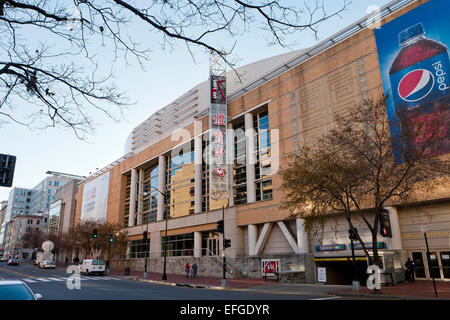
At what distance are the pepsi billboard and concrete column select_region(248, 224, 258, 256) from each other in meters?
18.9

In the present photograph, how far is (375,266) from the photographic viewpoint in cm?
1777

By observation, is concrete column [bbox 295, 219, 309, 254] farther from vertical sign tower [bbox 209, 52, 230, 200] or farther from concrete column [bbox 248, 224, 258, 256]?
vertical sign tower [bbox 209, 52, 230, 200]

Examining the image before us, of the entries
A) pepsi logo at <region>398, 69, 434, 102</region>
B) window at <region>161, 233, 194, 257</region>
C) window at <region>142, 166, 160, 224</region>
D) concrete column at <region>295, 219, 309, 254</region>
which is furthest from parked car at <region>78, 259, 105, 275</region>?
pepsi logo at <region>398, 69, 434, 102</region>

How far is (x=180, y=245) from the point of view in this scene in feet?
163

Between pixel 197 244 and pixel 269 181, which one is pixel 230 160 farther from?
pixel 197 244

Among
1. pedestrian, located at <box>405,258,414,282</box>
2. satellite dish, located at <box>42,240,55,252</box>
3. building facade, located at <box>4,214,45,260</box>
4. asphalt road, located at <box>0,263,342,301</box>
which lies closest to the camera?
asphalt road, located at <box>0,263,342,301</box>

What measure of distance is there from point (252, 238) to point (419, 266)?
17.0 m

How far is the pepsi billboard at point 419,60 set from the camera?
24.3 m

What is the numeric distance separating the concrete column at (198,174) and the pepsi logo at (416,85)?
27.9 m

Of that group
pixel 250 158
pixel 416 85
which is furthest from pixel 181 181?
pixel 416 85

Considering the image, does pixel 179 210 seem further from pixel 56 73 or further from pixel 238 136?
pixel 56 73

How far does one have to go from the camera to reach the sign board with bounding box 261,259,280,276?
102 feet

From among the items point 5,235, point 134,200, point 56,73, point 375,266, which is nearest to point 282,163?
point 375,266
